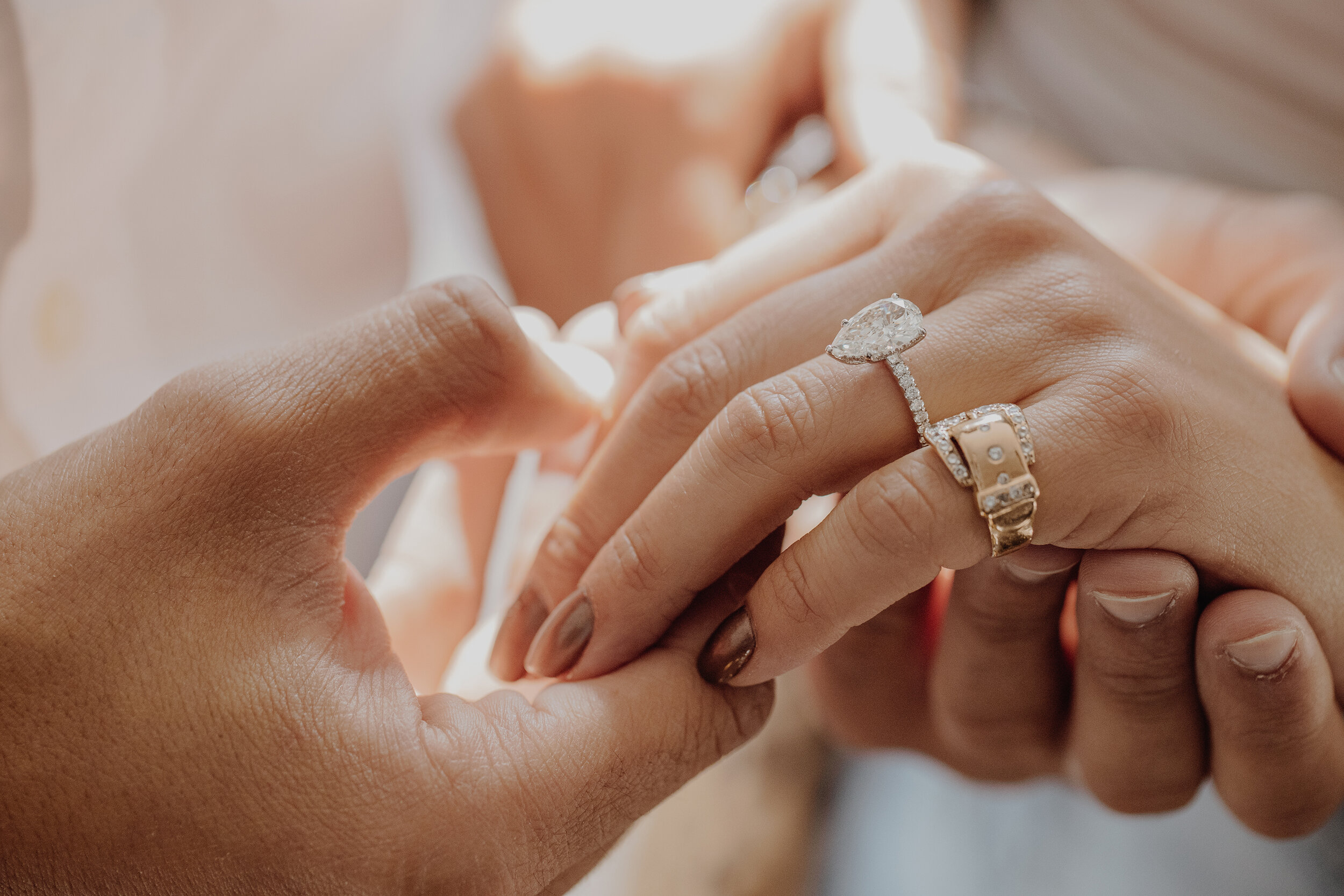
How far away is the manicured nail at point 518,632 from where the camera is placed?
0.90 meters

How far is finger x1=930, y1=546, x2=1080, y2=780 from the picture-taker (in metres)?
0.89

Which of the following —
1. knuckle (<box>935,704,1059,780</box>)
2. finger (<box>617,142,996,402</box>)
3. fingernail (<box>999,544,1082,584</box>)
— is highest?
finger (<box>617,142,996,402</box>)

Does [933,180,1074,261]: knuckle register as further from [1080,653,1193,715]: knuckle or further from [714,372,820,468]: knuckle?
[1080,653,1193,715]: knuckle

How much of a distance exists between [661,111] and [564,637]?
1.09m

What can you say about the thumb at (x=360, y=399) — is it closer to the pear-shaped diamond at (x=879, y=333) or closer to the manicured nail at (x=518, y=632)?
the manicured nail at (x=518, y=632)

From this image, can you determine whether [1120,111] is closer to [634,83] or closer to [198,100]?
[634,83]

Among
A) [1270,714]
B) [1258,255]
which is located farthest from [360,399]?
[1258,255]

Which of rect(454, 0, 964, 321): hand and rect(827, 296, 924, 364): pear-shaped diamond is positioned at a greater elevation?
rect(454, 0, 964, 321): hand

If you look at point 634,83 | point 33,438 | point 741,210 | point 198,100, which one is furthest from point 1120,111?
point 33,438

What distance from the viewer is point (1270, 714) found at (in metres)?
0.81

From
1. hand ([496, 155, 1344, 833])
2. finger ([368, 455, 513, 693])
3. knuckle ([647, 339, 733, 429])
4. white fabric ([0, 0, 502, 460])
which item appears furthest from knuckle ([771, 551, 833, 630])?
white fabric ([0, 0, 502, 460])

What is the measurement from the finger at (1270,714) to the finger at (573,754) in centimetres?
49

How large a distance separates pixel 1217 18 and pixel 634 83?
1228mm

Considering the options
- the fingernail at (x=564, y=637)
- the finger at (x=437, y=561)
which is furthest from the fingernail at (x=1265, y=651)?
the finger at (x=437, y=561)
